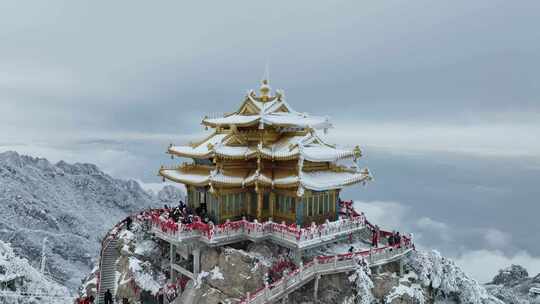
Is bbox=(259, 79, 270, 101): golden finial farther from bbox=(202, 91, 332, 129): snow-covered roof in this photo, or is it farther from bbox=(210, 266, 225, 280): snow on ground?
bbox=(210, 266, 225, 280): snow on ground

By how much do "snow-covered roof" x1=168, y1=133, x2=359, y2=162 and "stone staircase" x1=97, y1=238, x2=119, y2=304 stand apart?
27.1ft

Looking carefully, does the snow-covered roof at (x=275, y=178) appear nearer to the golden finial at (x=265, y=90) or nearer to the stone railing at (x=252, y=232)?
the stone railing at (x=252, y=232)

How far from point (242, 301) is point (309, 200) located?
802 cm

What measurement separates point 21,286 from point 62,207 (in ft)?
149

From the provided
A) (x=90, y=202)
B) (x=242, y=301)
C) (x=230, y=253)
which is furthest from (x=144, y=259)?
(x=90, y=202)

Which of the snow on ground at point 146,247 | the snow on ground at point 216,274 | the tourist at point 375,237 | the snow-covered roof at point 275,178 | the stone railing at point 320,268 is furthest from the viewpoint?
the snow on ground at point 146,247

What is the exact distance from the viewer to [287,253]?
2400cm

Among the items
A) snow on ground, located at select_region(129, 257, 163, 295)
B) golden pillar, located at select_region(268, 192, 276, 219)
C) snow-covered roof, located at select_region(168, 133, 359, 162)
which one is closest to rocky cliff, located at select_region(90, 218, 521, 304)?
snow on ground, located at select_region(129, 257, 163, 295)

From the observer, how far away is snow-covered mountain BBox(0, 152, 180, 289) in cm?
5770


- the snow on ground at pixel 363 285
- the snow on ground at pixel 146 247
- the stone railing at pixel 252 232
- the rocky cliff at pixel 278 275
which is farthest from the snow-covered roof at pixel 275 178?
the snow on ground at pixel 363 285

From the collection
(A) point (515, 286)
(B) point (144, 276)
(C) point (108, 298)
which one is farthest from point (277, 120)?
(A) point (515, 286)

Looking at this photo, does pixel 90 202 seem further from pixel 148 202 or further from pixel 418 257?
pixel 418 257

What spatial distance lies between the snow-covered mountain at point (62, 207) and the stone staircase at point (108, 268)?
70.1 ft

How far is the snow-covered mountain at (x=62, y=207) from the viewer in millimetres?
57700
